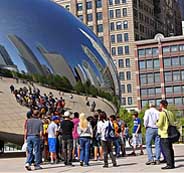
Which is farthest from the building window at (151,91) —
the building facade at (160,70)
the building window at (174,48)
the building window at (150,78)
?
the building window at (174,48)

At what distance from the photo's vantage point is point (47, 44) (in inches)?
587

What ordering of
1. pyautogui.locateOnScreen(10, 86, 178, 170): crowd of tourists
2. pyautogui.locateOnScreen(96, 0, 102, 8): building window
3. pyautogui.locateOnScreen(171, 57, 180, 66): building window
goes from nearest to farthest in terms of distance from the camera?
pyautogui.locateOnScreen(10, 86, 178, 170): crowd of tourists → pyautogui.locateOnScreen(171, 57, 180, 66): building window → pyautogui.locateOnScreen(96, 0, 102, 8): building window

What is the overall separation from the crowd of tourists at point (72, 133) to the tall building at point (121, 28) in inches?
3423

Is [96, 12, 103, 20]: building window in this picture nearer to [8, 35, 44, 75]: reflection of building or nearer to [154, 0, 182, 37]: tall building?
[154, 0, 182, 37]: tall building

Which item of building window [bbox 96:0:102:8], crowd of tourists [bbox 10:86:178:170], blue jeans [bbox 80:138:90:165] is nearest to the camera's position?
crowd of tourists [bbox 10:86:178:170]

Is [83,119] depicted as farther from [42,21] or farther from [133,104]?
[133,104]

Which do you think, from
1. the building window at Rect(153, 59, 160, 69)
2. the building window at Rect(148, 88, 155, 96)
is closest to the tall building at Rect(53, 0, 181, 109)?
the building window at Rect(148, 88, 155, 96)

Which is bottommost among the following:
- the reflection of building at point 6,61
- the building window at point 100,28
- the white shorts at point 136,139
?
the white shorts at point 136,139

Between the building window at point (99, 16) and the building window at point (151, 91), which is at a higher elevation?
the building window at point (99, 16)

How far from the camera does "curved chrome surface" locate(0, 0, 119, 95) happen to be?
14320mm

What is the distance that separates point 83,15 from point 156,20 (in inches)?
860

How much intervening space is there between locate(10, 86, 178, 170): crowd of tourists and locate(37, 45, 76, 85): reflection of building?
2.50ft

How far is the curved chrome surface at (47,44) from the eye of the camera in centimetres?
1432

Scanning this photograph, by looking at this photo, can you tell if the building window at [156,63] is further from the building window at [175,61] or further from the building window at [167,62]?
the building window at [175,61]
